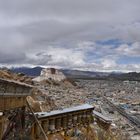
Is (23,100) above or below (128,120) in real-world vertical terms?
above

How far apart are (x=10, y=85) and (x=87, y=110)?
6858mm

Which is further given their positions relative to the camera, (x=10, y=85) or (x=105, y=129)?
(x=105, y=129)

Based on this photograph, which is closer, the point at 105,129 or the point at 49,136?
the point at 49,136

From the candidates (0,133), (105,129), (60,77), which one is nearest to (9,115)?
(0,133)

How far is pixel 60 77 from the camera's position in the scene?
77.6m

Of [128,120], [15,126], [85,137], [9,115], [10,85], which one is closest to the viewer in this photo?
[10,85]

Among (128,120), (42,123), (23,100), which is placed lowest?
(128,120)

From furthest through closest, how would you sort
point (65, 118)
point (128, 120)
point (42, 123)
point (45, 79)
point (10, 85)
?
point (45, 79) < point (128, 120) < point (65, 118) < point (42, 123) < point (10, 85)

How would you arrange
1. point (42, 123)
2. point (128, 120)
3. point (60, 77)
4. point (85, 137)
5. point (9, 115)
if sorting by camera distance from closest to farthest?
1. point (9, 115)
2. point (42, 123)
3. point (85, 137)
4. point (128, 120)
5. point (60, 77)

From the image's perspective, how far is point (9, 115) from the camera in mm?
10203

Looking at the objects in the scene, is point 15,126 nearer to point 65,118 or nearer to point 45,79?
point 65,118

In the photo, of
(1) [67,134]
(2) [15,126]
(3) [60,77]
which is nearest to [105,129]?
(1) [67,134]

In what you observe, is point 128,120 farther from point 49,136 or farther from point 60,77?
point 60,77

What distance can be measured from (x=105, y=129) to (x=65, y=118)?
513 centimetres
